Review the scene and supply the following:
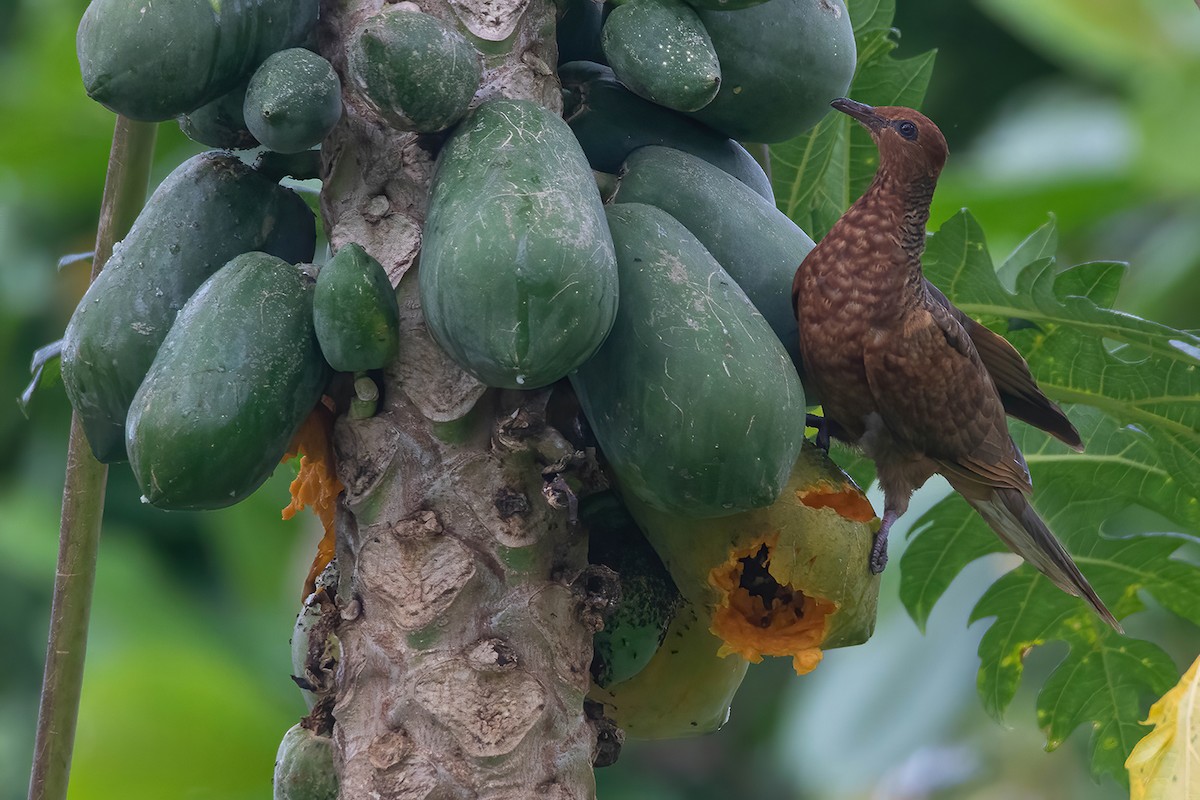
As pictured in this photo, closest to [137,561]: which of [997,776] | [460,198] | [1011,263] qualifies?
[997,776]

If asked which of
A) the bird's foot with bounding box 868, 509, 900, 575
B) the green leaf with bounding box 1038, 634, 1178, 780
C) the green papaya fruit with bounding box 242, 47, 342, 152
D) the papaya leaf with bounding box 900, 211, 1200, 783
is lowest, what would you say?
the green leaf with bounding box 1038, 634, 1178, 780

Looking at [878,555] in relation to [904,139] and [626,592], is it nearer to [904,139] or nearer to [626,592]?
[626,592]

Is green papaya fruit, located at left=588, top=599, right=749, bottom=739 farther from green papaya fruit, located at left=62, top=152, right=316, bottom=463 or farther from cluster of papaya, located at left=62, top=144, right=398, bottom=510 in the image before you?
green papaya fruit, located at left=62, top=152, right=316, bottom=463

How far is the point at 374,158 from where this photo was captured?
144 cm

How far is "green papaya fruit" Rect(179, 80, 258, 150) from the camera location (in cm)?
152

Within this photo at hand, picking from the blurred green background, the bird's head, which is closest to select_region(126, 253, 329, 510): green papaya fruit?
the bird's head

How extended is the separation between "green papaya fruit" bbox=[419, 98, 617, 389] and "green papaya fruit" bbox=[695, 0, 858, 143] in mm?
340

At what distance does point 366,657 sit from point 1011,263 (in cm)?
132

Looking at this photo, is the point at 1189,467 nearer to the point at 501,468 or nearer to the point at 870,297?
the point at 870,297

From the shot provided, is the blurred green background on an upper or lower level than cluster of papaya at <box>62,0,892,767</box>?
lower

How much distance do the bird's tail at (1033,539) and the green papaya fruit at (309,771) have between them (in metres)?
1.04

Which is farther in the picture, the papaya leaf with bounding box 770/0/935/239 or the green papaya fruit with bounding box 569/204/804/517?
the papaya leaf with bounding box 770/0/935/239

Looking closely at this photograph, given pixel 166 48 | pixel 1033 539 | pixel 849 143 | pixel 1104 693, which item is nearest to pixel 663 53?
pixel 166 48

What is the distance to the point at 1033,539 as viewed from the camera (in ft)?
6.49
